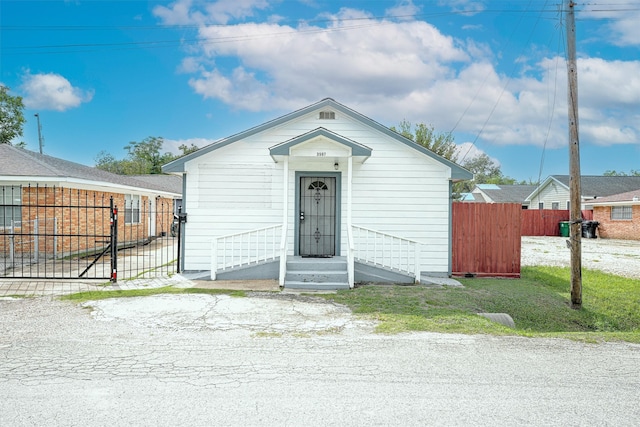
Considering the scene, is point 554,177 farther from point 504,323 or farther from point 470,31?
point 504,323

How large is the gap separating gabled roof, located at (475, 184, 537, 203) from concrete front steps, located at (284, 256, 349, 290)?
35559 mm

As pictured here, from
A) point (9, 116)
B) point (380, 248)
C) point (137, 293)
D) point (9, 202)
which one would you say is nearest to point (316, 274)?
point (380, 248)

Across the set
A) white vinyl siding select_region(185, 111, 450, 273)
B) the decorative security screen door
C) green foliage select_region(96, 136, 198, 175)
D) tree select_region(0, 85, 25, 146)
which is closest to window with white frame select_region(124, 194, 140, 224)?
white vinyl siding select_region(185, 111, 450, 273)

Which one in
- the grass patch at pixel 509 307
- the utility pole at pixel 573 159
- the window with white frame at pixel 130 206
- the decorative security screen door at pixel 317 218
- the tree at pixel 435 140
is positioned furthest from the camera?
the tree at pixel 435 140

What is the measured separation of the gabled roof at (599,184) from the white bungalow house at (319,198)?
27.7 metres

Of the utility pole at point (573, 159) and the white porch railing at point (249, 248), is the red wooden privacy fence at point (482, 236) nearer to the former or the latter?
the utility pole at point (573, 159)

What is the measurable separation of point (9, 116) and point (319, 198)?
3660cm

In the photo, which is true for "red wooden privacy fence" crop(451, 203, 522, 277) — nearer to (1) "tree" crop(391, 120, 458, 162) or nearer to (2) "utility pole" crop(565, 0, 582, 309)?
(2) "utility pole" crop(565, 0, 582, 309)

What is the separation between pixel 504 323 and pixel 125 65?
1178 inches

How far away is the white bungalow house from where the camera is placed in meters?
11.1

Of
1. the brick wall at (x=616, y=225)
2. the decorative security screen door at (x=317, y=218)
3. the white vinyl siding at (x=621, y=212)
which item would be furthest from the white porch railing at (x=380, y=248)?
the white vinyl siding at (x=621, y=212)

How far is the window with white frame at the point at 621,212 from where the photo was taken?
92.2 ft

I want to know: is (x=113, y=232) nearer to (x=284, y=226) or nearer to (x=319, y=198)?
(x=284, y=226)

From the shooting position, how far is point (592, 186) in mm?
35781
